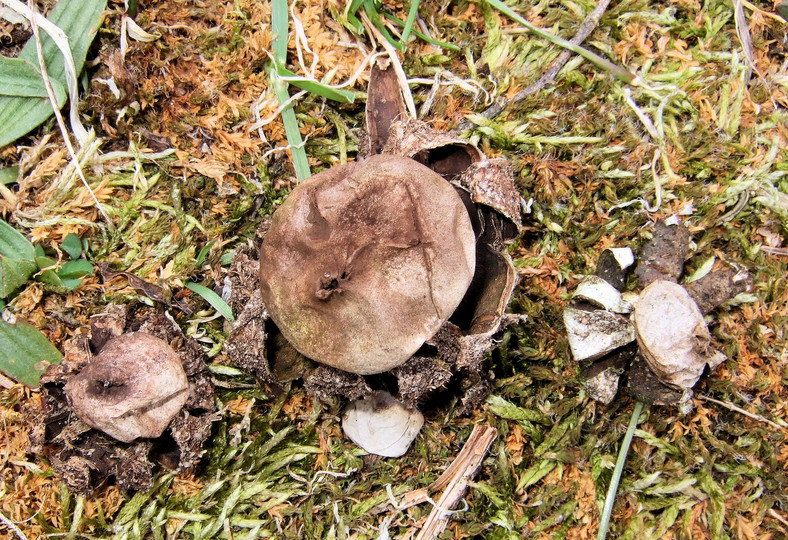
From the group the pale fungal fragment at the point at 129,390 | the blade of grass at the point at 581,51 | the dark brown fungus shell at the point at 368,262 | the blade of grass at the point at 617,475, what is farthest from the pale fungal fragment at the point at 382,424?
the blade of grass at the point at 581,51

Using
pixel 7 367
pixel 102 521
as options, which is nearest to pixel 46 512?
pixel 102 521

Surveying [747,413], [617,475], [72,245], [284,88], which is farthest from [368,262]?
[747,413]

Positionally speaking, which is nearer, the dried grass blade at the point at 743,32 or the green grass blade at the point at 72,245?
the green grass blade at the point at 72,245

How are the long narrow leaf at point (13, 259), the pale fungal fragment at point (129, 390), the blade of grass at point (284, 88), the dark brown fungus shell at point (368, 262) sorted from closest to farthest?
the dark brown fungus shell at point (368, 262) → the pale fungal fragment at point (129, 390) → the long narrow leaf at point (13, 259) → the blade of grass at point (284, 88)

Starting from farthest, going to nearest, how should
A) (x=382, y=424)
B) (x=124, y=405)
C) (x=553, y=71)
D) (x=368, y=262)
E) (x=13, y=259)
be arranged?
(x=553, y=71)
(x=382, y=424)
(x=13, y=259)
(x=124, y=405)
(x=368, y=262)

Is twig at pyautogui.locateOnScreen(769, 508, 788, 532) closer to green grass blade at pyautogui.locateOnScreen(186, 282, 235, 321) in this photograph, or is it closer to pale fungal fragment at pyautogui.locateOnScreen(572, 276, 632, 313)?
pale fungal fragment at pyautogui.locateOnScreen(572, 276, 632, 313)

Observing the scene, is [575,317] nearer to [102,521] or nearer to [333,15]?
[333,15]

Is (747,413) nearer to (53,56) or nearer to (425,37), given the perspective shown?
(425,37)

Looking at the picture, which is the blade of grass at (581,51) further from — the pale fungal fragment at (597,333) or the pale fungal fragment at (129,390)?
the pale fungal fragment at (129,390)
